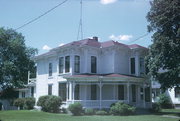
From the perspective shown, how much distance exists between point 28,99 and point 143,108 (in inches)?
639

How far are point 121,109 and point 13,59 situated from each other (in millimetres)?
34261

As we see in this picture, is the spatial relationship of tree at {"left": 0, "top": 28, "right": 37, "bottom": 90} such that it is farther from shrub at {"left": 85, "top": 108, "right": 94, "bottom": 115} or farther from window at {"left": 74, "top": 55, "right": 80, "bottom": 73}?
shrub at {"left": 85, "top": 108, "right": 94, "bottom": 115}

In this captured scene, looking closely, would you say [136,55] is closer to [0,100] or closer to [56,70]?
[56,70]

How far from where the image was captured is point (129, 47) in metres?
34.1

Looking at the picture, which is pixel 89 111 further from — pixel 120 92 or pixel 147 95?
pixel 147 95

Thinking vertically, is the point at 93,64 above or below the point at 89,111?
above

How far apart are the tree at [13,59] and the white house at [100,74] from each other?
2013 centimetres

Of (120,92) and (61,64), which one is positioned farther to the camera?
(61,64)

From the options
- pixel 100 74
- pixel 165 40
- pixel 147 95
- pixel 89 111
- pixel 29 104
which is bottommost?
pixel 89 111

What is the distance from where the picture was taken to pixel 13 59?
55.1m

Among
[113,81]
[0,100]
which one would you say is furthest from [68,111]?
[0,100]

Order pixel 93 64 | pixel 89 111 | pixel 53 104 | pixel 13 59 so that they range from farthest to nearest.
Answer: pixel 13 59, pixel 93 64, pixel 53 104, pixel 89 111

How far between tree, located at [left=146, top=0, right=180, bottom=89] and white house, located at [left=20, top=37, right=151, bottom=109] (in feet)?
12.8

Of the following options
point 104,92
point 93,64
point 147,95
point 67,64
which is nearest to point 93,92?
point 104,92
